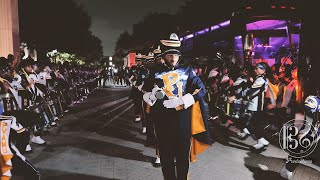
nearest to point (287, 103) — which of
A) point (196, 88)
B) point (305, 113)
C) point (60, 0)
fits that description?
point (305, 113)

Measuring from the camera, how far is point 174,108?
4152 mm

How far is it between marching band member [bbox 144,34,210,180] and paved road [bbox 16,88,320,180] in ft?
5.17

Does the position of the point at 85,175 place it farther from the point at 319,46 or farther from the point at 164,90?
the point at 319,46

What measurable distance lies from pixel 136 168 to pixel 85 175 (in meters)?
0.97

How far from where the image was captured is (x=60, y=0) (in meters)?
30.4

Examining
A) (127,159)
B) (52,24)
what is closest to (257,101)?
(127,159)

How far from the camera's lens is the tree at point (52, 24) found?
84.5 ft

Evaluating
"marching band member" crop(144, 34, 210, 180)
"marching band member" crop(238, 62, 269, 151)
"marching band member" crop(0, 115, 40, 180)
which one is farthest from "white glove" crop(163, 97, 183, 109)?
"marching band member" crop(238, 62, 269, 151)

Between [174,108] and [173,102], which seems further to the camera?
[174,108]

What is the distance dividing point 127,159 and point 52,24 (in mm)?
24963

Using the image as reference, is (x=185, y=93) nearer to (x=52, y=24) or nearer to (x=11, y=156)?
(x=11, y=156)

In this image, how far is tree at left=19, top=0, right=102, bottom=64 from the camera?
25.8 meters

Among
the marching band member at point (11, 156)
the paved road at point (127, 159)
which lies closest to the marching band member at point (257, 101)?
the paved road at point (127, 159)

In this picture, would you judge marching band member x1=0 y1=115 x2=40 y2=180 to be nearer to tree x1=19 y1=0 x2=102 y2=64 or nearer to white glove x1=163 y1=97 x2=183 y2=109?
white glove x1=163 y1=97 x2=183 y2=109
